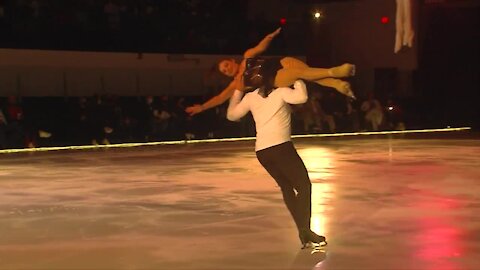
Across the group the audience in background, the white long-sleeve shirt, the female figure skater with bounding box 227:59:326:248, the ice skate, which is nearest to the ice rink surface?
the ice skate

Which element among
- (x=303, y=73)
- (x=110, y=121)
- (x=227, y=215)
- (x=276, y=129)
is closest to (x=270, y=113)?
(x=276, y=129)

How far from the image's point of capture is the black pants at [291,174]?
668 cm

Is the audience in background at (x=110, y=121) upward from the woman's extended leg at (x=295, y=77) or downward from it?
downward

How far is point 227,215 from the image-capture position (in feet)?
29.8

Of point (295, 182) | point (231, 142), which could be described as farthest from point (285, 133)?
point (231, 142)

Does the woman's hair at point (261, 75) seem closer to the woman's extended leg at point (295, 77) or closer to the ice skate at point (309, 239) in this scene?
the woman's extended leg at point (295, 77)

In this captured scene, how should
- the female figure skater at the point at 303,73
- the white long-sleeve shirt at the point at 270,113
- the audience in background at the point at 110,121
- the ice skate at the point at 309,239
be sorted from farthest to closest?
1. the audience in background at the point at 110,121
2. the ice skate at the point at 309,239
3. the white long-sleeve shirt at the point at 270,113
4. the female figure skater at the point at 303,73

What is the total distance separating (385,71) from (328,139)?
929 centimetres

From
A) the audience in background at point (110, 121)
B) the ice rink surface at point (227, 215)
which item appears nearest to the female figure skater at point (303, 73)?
the ice rink surface at point (227, 215)

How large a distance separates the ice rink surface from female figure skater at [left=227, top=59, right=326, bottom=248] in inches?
22.2

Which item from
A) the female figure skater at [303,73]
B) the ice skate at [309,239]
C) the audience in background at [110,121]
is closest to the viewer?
the female figure skater at [303,73]

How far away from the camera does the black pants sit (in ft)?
21.9

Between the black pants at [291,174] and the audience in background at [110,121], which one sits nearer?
the black pants at [291,174]

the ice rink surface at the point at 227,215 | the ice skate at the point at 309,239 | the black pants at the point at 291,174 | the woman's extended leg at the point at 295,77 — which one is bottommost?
the ice rink surface at the point at 227,215
